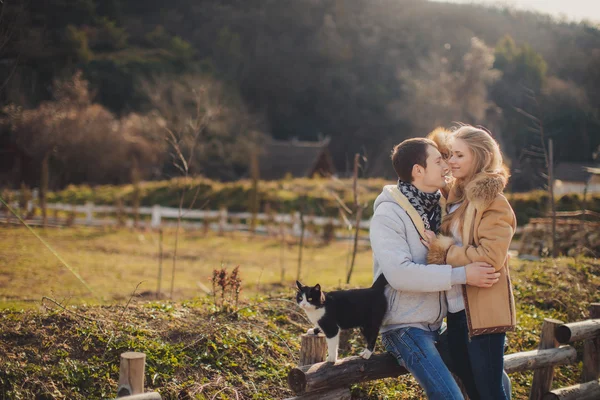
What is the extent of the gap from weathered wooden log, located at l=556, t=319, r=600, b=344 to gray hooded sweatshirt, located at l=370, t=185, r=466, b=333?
1.96 meters

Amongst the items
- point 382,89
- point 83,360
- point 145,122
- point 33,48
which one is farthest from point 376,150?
point 83,360

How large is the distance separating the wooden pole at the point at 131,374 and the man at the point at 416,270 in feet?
4.70

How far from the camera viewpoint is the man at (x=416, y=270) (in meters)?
3.29

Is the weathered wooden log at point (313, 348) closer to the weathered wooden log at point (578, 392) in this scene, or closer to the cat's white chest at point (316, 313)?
the cat's white chest at point (316, 313)

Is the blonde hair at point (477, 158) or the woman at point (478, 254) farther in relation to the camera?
the blonde hair at point (477, 158)

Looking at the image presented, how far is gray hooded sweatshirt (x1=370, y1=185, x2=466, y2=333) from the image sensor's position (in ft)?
10.8

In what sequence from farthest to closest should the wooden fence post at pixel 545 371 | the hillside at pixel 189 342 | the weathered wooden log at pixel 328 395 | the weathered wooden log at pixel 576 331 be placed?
the wooden fence post at pixel 545 371, the weathered wooden log at pixel 576 331, the hillside at pixel 189 342, the weathered wooden log at pixel 328 395

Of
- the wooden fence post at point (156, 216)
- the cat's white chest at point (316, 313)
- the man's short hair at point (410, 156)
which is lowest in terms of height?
the wooden fence post at point (156, 216)

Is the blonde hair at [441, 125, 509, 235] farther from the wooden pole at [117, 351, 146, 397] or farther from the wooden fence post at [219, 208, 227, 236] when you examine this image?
the wooden fence post at [219, 208, 227, 236]

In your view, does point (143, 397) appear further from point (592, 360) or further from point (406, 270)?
point (592, 360)

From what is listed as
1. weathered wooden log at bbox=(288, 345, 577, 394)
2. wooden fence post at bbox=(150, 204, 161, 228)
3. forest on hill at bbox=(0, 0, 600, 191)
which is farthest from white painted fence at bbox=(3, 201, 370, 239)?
weathered wooden log at bbox=(288, 345, 577, 394)

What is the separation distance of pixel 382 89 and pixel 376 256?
4590 cm

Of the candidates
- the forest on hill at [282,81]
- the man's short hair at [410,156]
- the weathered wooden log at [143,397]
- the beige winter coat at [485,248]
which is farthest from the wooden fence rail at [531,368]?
the forest on hill at [282,81]

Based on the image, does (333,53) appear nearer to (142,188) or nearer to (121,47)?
(121,47)
